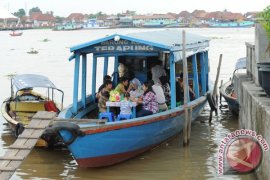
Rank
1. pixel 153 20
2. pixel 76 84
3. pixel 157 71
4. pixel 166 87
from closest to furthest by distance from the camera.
Answer: 1. pixel 76 84
2. pixel 166 87
3. pixel 157 71
4. pixel 153 20

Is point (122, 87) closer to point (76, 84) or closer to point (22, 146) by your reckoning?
point (76, 84)

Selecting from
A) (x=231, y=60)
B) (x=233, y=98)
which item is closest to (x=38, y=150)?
(x=233, y=98)

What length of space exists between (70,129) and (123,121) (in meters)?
1.07

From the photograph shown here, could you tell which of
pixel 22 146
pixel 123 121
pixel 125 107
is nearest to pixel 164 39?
pixel 125 107

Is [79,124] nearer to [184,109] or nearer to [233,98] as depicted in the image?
[184,109]

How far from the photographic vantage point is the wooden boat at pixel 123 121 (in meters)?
9.63

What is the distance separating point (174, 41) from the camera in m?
12.5

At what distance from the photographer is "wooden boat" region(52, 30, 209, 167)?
9633 millimetres

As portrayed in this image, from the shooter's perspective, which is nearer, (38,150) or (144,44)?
(144,44)

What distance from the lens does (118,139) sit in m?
10.0

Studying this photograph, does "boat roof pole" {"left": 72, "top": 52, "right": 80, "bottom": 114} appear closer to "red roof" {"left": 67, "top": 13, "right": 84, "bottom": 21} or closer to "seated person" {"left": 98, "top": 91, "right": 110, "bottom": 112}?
"seated person" {"left": 98, "top": 91, "right": 110, "bottom": 112}

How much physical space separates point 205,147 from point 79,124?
3713 mm

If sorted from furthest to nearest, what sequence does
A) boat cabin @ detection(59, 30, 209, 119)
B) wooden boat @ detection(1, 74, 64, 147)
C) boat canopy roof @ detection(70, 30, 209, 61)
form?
wooden boat @ detection(1, 74, 64, 147)
boat cabin @ detection(59, 30, 209, 119)
boat canopy roof @ detection(70, 30, 209, 61)

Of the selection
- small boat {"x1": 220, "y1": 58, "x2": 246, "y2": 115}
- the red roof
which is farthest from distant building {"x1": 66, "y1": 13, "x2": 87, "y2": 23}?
small boat {"x1": 220, "y1": 58, "x2": 246, "y2": 115}
